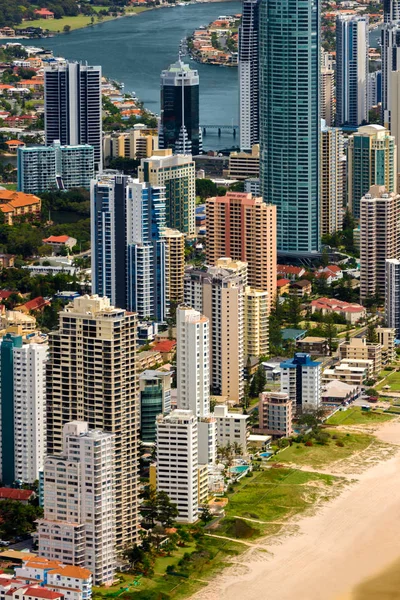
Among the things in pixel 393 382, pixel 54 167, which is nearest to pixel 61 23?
pixel 54 167

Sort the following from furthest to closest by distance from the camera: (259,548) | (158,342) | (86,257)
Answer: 1. (86,257)
2. (158,342)
3. (259,548)

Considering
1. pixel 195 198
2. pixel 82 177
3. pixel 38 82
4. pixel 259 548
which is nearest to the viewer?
pixel 259 548

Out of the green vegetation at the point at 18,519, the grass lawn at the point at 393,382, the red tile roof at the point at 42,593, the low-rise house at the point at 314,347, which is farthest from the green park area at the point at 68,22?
the red tile roof at the point at 42,593

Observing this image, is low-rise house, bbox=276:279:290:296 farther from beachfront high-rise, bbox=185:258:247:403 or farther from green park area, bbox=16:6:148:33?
green park area, bbox=16:6:148:33

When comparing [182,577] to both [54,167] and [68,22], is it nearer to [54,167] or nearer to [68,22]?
[54,167]

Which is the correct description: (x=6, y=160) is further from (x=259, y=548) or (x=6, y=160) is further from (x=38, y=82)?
Answer: (x=259, y=548)

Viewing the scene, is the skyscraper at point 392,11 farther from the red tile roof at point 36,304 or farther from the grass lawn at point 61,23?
the red tile roof at point 36,304

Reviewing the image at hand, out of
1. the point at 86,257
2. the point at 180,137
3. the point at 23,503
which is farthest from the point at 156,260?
the point at 180,137
